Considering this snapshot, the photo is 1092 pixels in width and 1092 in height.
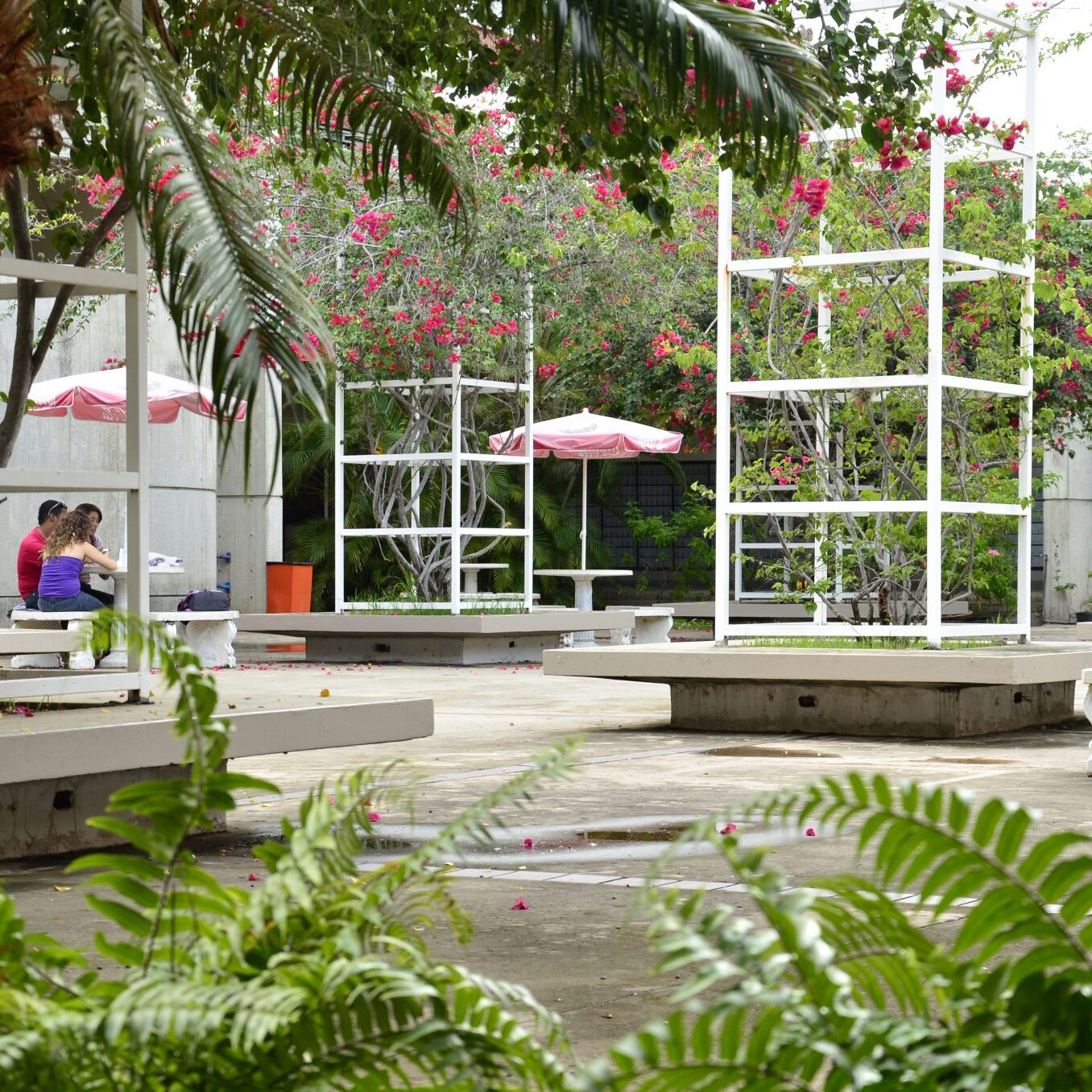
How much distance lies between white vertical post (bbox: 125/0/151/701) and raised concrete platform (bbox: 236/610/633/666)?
10.7 meters

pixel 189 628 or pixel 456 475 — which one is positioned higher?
pixel 456 475

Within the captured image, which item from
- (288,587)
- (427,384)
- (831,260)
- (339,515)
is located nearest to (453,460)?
(427,384)

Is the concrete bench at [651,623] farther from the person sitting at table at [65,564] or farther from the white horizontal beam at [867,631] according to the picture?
the white horizontal beam at [867,631]

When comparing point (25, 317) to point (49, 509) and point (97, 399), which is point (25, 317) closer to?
point (49, 509)

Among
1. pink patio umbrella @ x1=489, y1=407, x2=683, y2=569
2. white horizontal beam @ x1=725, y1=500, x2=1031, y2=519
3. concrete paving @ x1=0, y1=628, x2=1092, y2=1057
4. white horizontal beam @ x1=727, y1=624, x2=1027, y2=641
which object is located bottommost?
concrete paving @ x1=0, y1=628, x2=1092, y2=1057

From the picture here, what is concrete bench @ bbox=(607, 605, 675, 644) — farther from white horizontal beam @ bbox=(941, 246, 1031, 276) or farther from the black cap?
white horizontal beam @ bbox=(941, 246, 1031, 276)

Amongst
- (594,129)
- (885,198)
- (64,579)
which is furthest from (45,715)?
(64,579)

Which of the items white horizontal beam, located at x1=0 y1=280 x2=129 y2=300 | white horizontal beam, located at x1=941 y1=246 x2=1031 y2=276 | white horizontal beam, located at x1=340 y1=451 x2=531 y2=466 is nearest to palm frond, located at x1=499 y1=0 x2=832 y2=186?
white horizontal beam, located at x1=0 y1=280 x2=129 y2=300

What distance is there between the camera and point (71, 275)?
6512 mm

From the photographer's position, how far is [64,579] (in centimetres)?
1496

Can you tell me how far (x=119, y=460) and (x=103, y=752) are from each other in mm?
15688

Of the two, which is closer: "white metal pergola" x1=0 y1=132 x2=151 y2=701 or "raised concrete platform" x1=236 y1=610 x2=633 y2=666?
"white metal pergola" x1=0 y1=132 x2=151 y2=701

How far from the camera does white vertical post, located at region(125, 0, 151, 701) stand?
6887mm

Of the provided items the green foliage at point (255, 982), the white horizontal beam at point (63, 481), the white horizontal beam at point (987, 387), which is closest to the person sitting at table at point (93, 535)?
the white horizontal beam at point (987, 387)
